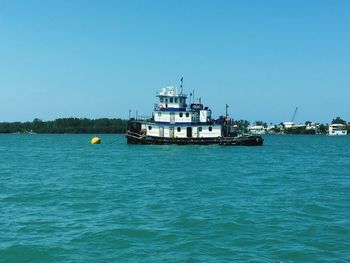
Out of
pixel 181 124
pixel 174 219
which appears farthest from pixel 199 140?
pixel 174 219

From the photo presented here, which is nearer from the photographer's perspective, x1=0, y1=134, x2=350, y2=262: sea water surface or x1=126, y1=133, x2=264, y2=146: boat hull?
x1=0, y1=134, x2=350, y2=262: sea water surface

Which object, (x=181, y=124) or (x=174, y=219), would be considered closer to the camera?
(x=174, y=219)

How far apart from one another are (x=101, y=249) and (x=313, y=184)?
1828 centimetres

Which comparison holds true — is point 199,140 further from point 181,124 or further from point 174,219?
point 174,219

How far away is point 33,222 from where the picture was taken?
1653cm

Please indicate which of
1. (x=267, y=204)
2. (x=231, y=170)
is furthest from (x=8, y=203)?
(x=231, y=170)

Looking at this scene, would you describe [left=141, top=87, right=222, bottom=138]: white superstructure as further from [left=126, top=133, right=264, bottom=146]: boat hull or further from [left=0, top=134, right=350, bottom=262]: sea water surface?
[left=0, top=134, right=350, bottom=262]: sea water surface

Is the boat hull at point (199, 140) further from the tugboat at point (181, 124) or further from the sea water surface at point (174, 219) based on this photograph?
the sea water surface at point (174, 219)

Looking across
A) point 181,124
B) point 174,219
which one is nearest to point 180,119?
point 181,124

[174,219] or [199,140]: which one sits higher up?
[199,140]

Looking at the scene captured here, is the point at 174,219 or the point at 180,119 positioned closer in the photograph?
the point at 174,219

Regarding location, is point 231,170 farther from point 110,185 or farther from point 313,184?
point 110,185

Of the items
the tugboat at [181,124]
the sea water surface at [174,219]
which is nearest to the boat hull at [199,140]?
the tugboat at [181,124]

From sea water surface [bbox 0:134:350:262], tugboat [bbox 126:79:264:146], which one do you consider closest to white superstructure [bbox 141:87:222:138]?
tugboat [bbox 126:79:264:146]
